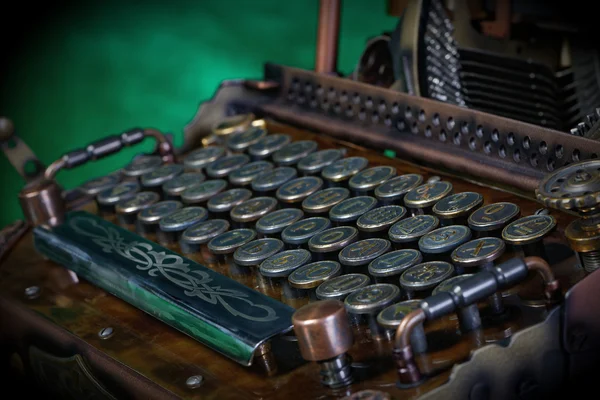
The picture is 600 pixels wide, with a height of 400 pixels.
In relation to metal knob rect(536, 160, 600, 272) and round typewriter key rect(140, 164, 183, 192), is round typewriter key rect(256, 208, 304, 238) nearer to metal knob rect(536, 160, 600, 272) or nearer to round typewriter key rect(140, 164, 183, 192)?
round typewriter key rect(140, 164, 183, 192)

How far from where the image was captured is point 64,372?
1929mm

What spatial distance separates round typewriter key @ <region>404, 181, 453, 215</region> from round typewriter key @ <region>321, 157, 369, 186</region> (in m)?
0.22

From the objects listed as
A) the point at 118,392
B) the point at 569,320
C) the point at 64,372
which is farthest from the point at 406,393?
the point at 64,372

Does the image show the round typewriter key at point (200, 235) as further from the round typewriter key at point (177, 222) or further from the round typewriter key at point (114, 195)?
the round typewriter key at point (114, 195)

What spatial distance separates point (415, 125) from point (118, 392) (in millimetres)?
1003

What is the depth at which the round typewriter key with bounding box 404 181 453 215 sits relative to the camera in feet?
6.26

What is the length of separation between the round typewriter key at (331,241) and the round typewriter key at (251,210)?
0.74ft

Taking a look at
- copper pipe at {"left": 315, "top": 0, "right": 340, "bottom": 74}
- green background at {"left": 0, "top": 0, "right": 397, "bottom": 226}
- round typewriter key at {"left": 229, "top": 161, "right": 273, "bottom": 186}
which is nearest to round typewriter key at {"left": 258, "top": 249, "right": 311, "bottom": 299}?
round typewriter key at {"left": 229, "top": 161, "right": 273, "bottom": 186}

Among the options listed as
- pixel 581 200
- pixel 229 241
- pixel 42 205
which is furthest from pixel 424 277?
pixel 42 205

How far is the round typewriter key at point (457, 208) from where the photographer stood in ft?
6.00

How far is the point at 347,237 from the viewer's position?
6.07 ft

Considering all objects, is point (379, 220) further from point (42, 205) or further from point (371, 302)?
point (42, 205)

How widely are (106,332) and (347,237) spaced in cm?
55

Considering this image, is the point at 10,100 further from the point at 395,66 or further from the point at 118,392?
the point at 118,392
